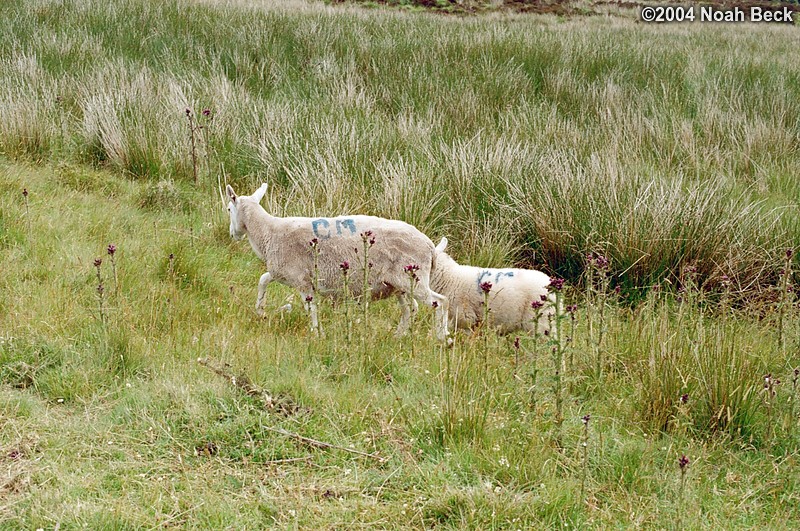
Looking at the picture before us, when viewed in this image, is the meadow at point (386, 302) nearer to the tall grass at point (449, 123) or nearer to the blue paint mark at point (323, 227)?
the tall grass at point (449, 123)

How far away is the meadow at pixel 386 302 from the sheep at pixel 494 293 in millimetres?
210

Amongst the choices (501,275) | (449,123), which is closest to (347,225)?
(501,275)

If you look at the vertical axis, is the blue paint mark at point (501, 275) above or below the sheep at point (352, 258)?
below

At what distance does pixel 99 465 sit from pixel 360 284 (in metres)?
1.85

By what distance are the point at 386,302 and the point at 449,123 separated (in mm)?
4242

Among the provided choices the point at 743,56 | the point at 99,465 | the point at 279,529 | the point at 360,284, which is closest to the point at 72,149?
the point at 360,284

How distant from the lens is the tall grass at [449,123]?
20.7 ft

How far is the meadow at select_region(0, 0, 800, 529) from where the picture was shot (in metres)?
3.16

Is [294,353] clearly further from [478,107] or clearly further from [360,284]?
[478,107]

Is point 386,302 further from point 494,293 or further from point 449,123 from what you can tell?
point 449,123

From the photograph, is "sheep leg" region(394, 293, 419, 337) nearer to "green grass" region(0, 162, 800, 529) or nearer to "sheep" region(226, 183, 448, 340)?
"sheep" region(226, 183, 448, 340)

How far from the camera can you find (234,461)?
10.8 feet

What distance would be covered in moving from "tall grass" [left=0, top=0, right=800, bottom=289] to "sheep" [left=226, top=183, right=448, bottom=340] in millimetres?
1520

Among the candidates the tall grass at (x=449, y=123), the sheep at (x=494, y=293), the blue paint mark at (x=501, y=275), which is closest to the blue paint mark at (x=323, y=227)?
→ the sheep at (x=494, y=293)
